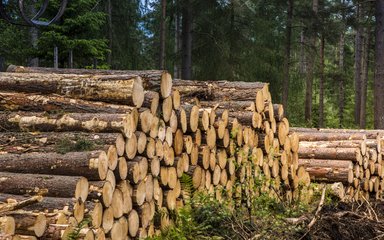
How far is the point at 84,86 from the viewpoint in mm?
5641

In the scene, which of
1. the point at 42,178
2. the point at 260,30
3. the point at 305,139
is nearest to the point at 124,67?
the point at 260,30

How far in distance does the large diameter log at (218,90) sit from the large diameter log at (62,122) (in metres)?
2.53

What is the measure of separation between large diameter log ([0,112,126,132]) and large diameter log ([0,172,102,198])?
2.71ft

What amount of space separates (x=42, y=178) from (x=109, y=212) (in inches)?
27.0

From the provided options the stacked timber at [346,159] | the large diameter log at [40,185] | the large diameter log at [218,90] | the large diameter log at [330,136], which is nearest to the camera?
the large diameter log at [40,185]

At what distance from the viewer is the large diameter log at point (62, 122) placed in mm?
5045

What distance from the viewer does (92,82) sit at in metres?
5.65

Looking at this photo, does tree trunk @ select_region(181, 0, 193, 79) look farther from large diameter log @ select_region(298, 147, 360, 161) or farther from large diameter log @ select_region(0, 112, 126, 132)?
large diameter log @ select_region(0, 112, 126, 132)

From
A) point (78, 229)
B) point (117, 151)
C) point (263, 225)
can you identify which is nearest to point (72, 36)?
point (263, 225)

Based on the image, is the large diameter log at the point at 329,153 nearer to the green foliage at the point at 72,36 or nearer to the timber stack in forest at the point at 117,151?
the timber stack in forest at the point at 117,151

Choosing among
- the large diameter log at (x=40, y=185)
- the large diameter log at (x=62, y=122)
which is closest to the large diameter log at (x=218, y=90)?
the large diameter log at (x=62, y=122)

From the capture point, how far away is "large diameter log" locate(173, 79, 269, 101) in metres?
7.61

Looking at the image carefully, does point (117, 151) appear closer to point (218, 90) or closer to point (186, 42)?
point (218, 90)

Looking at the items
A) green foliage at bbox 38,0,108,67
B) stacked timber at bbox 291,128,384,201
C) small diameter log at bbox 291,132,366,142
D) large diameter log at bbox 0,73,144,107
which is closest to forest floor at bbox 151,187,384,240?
large diameter log at bbox 0,73,144,107
